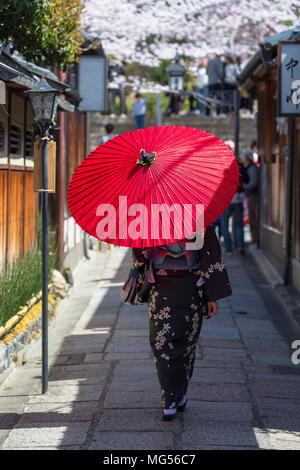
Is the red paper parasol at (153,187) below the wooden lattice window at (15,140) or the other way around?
below

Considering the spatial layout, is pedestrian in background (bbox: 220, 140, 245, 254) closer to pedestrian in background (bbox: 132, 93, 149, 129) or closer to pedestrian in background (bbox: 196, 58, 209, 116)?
pedestrian in background (bbox: 132, 93, 149, 129)

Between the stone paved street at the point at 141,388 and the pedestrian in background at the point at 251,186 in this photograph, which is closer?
the stone paved street at the point at 141,388

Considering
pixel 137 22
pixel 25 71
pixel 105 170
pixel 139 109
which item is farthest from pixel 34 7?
pixel 137 22

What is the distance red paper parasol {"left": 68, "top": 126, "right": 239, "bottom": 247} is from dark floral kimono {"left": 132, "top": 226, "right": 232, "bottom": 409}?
19.9 inches

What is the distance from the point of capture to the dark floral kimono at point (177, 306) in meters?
6.09

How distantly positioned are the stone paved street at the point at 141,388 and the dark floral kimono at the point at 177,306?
331mm

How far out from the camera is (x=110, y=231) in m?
5.68

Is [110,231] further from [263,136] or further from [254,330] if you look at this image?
[263,136]

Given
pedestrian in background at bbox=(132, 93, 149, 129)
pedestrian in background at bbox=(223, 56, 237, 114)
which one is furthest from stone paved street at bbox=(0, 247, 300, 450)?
pedestrian in background at bbox=(132, 93, 149, 129)

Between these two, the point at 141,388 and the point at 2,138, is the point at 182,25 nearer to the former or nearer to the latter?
the point at 2,138

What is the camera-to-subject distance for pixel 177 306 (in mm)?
6176

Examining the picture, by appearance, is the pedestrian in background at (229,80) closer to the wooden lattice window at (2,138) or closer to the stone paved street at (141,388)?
the stone paved street at (141,388)

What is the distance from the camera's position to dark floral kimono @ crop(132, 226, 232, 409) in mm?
6090


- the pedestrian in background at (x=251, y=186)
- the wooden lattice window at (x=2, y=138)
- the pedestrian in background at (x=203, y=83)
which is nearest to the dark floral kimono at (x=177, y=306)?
the wooden lattice window at (x=2, y=138)
